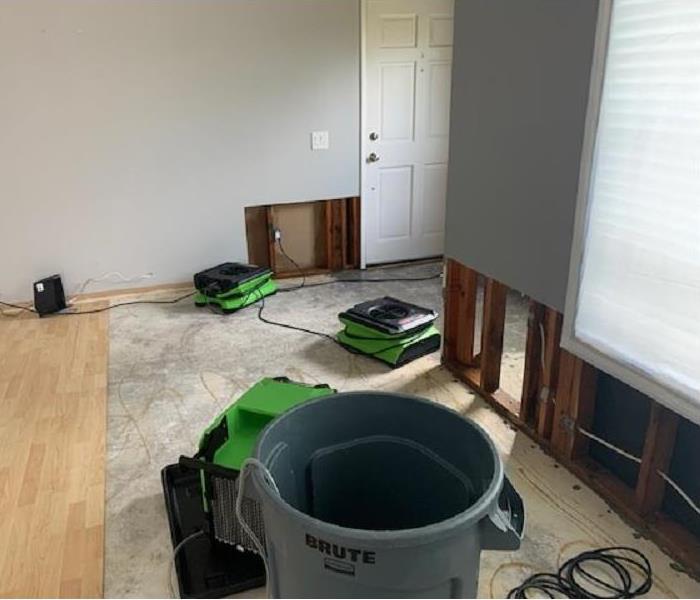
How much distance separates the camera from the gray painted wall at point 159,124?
3867 millimetres

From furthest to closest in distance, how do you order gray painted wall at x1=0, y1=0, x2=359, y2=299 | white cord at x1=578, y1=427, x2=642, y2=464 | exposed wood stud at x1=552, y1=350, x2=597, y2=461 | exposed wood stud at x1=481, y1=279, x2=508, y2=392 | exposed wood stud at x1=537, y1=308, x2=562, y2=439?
1. gray painted wall at x1=0, y1=0, x2=359, y2=299
2. exposed wood stud at x1=481, y1=279, x2=508, y2=392
3. exposed wood stud at x1=537, y1=308, x2=562, y2=439
4. exposed wood stud at x1=552, y1=350, x2=597, y2=461
5. white cord at x1=578, y1=427, x2=642, y2=464

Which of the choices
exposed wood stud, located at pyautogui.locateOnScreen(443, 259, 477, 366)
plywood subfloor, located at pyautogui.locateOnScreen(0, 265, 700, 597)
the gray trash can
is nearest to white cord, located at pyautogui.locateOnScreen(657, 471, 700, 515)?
plywood subfloor, located at pyautogui.locateOnScreen(0, 265, 700, 597)

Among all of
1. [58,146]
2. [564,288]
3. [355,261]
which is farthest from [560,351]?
[58,146]

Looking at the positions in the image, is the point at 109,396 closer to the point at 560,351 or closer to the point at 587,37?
the point at 560,351

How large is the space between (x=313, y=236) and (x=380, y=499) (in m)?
3.42

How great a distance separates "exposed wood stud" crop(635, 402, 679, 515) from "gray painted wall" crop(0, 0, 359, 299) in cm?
313

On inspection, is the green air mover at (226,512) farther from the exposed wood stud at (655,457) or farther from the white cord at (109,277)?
the white cord at (109,277)

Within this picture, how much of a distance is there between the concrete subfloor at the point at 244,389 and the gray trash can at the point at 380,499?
0.59 metres

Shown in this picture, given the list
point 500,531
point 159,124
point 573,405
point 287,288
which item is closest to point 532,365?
point 573,405

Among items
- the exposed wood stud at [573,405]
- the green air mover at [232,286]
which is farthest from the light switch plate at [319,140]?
the exposed wood stud at [573,405]

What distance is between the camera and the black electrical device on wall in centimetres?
402

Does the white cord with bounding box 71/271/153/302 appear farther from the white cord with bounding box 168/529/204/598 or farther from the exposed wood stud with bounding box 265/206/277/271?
the white cord with bounding box 168/529/204/598

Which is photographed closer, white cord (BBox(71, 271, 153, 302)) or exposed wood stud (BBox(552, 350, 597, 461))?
exposed wood stud (BBox(552, 350, 597, 461))

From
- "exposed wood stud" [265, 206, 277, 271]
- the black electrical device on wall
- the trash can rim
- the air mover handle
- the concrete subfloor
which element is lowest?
the concrete subfloor
